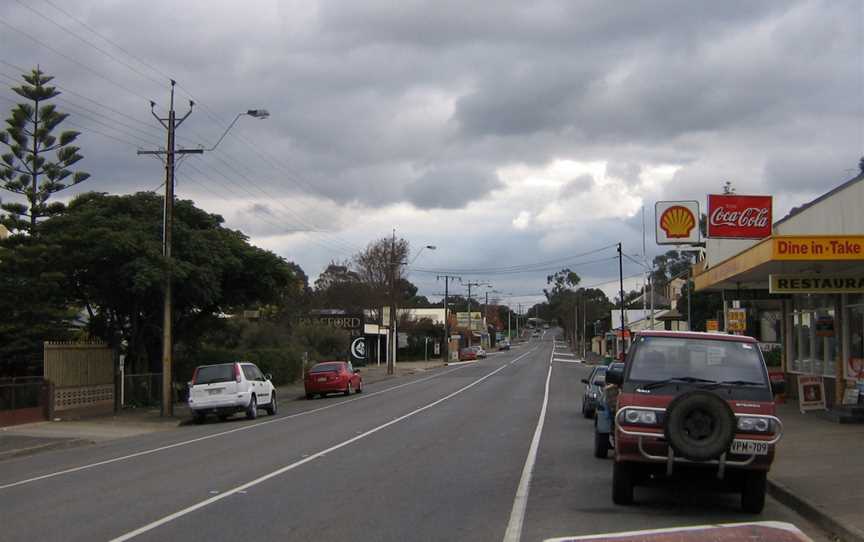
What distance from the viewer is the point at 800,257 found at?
18.3m

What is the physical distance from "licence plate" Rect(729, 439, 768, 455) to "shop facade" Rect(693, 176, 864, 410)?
9.63 m

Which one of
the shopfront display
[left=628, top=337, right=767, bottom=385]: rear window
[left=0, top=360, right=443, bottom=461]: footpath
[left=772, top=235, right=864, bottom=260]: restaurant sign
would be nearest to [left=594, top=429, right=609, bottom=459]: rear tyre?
[left=628, top=337, right=767, bottom=385]: rear window

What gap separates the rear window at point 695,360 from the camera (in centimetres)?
1053

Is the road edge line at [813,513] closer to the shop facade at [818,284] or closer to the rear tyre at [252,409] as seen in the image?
the shop facade at [818,284]

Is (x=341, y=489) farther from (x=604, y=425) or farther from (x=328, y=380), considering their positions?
(x=328, y=380)

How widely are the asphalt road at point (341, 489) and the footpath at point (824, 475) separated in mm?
271

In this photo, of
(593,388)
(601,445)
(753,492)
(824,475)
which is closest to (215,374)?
(593,388)

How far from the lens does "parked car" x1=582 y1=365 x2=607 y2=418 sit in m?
21.3

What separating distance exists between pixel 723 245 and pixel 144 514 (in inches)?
1114

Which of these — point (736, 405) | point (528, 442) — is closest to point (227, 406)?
point (528, 442)

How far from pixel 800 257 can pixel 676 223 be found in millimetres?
18668

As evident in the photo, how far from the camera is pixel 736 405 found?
9891 millimetres

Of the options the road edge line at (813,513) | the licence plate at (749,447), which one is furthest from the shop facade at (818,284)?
the licence plate at (749,447)

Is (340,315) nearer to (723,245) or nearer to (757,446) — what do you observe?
(723,245)
